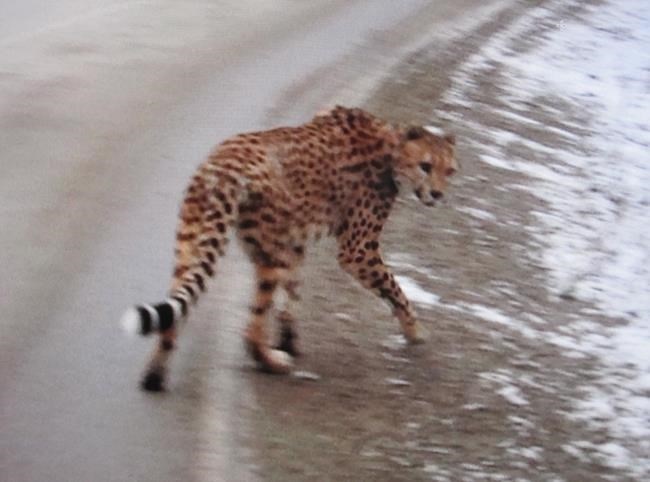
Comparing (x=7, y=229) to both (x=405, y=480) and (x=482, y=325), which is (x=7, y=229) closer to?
(x=482, y=325)

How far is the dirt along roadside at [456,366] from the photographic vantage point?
7.48 metres

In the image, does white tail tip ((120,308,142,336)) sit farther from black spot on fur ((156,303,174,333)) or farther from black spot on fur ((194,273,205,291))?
black spot on fur ((194,273,205,291))

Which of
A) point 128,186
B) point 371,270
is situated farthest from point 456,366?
point 128,186

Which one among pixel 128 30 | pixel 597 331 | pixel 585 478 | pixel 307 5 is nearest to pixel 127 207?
pixel 597 331

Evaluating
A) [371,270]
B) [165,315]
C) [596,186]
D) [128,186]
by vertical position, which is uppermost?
[165,315]

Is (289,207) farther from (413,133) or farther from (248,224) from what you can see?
(413,133)

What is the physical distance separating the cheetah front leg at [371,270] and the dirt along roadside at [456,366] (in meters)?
0.32

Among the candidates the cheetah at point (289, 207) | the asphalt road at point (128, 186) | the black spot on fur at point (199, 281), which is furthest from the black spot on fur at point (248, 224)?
the asphalt road at point (128, 186)

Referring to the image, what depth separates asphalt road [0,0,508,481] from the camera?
7.15 metres

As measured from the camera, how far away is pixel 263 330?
7.90m

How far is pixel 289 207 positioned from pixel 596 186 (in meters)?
7.39

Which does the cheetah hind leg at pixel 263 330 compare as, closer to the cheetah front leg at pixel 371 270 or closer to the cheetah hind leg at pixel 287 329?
the cheetah hind leg at pixel 287 329

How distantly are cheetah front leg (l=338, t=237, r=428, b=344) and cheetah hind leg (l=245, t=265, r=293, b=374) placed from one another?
0.68 m

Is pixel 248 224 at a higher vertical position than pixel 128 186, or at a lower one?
higher
